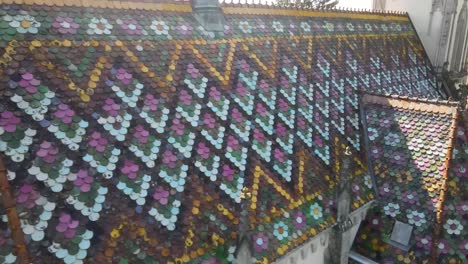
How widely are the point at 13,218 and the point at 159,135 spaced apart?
2354 mm

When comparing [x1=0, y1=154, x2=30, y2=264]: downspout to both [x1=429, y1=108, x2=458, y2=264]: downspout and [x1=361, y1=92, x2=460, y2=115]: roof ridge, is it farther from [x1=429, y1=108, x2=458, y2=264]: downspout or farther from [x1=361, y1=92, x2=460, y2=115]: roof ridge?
[x1=361, y1=92, x2=460, y2=115]: roof ridge

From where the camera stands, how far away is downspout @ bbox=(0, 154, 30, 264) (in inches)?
158

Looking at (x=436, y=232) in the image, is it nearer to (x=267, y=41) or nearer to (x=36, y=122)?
(x=267, y=41)

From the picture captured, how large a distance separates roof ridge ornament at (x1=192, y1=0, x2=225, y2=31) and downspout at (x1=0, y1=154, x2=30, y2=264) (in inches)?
198

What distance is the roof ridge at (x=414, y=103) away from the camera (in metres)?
8.65

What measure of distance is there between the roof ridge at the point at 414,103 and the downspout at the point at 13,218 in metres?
8.42

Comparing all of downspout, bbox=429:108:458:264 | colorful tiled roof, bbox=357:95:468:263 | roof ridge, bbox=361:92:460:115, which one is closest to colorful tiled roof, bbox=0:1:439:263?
colorful tiled roof, bbox=357:95:468:263

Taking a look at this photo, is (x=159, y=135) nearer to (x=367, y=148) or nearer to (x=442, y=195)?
(x=367, y=148)

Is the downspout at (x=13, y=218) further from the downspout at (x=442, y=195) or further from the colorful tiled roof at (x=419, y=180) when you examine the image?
the downspout at (x=442, y=195)

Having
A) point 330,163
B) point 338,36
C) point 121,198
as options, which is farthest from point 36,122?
point 338,36

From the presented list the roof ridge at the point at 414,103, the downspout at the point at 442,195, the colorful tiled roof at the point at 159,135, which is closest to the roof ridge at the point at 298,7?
the colorful tiled roof at the point at 159,135

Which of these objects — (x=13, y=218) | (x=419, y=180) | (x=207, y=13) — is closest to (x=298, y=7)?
(x=207, y=13)

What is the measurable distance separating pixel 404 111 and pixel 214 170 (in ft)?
18.7

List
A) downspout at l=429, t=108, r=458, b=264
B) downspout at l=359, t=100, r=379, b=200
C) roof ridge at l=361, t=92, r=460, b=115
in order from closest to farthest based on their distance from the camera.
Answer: downspout at l=429, t=108, r=458, b=264
downspout at l=359, t=100, r=379, b=200
roof ridge at l=361, t=92, r=460, b=115
